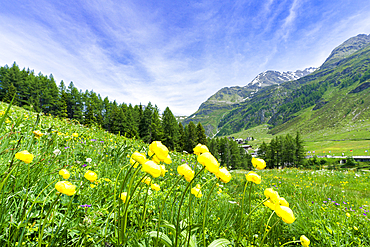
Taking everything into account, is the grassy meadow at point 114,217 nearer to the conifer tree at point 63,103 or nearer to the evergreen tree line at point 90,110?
the evergreen tree line at point 90,110

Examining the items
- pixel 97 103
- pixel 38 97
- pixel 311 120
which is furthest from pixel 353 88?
pixel 38 97

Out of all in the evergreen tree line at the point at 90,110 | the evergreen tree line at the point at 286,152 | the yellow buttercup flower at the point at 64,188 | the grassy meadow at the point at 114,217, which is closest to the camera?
the yellow buttercup flower at the point at 64,188

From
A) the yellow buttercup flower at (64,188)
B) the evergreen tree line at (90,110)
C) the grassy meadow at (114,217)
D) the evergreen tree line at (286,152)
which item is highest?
the evergreen tree line at (90,110)

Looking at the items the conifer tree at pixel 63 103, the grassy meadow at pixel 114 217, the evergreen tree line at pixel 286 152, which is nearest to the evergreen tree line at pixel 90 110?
the conifer tree at pixel 63 103

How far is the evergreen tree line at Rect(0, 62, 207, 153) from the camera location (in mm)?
37656

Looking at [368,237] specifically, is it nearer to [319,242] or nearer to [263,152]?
[319,242]

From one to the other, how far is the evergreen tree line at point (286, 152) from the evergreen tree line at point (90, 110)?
93.3 ft

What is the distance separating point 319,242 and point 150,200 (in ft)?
8.47

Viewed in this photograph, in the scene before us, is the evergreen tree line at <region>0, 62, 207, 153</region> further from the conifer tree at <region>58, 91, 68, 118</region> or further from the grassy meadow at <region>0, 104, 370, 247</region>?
the grassy meadow at <region>0, 104, 370, 247</region>

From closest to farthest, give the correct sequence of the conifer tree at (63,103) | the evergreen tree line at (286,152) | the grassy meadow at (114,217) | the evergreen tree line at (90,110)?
1. the grassy meadow at (114,217)
2. the evergreen tree line at (90,110)
3. the conifer tree at (63,103)
4. the evergreen tree line at (286,152)

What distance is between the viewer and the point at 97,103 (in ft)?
161

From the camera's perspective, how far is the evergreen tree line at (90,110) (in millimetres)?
37656

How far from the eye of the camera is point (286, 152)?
50844 millimetres

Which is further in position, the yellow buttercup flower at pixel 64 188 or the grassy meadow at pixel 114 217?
the grassy meadow at pixel 114 217
